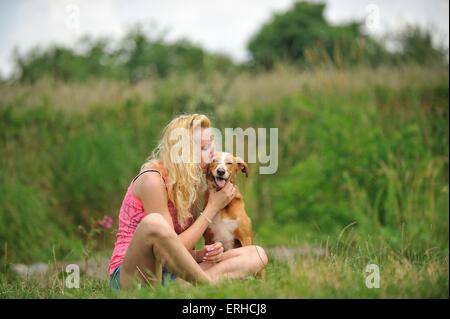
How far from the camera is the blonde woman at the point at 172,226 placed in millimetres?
3783

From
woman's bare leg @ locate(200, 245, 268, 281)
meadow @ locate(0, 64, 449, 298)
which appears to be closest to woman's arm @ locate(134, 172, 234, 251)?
woman's bare leg @ locate(200, 245, 268, 281)

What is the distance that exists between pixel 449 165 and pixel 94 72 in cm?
1426

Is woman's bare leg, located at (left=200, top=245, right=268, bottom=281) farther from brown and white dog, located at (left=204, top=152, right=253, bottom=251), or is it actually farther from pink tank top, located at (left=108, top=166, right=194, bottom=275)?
pink tank top, located at (left=108, top=166, right=194, bottom=275)

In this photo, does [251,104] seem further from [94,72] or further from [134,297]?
[94,72]

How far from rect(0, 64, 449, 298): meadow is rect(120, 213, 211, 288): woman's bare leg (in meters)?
0.61

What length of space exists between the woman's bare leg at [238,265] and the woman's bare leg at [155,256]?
0.14m

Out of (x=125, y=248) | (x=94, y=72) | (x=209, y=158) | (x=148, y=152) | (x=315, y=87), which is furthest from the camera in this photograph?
(x=94, y=72)

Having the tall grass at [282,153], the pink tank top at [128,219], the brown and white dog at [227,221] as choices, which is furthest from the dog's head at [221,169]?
the tall grass at [282,153]

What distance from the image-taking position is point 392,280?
3631 millimetres

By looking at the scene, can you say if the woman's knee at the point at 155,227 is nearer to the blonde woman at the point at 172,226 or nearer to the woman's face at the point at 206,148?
the blonde woman at the point at 172,226

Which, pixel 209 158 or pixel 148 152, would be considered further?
pixel 148 152

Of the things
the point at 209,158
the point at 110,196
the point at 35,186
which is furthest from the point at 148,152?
the point at 209,158

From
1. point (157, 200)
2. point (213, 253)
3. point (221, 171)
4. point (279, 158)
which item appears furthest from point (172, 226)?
point (279, 158)
